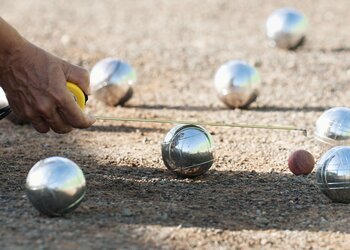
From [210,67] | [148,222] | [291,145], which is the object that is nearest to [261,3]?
[210,67]

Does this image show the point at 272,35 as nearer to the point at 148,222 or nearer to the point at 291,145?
the point at 291,145

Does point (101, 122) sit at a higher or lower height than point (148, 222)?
lower

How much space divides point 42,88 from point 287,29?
5.47 metres

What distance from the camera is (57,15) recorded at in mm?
12594

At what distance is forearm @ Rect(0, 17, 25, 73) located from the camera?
17.2 ft

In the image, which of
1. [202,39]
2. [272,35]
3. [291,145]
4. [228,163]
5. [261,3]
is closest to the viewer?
[228,163]

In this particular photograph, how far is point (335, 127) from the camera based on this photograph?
630 cm

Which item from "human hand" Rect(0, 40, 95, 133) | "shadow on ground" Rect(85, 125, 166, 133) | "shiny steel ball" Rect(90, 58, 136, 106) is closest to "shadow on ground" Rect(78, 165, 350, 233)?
"human hand" Rect(0, 40, 95, 133)

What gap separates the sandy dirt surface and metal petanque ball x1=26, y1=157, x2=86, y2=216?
0.29ft

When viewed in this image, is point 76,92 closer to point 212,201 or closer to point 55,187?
point 55,187

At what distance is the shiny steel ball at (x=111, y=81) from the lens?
7.75 metres

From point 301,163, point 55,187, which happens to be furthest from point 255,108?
point 55,187

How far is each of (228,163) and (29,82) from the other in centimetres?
166

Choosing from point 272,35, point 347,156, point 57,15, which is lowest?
point 57,15
